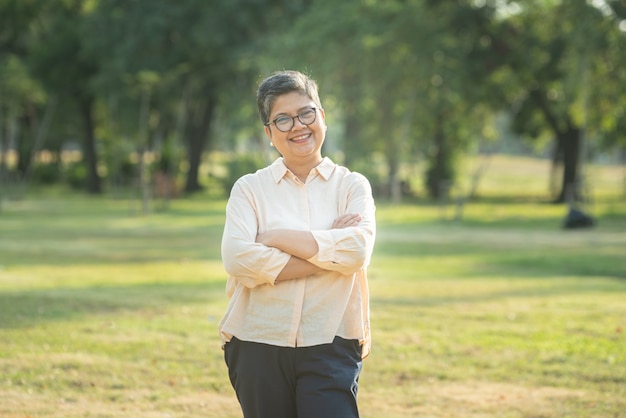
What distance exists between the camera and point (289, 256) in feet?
13.4

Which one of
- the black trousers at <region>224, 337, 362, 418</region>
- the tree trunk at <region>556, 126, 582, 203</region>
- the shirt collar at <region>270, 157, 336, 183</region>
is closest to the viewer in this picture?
the black trousers at <region>224, 337, 362, 418</region>

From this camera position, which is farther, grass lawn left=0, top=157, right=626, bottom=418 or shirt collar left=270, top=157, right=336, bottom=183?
grass lawn left=0, top=157, right=626, bottom=418

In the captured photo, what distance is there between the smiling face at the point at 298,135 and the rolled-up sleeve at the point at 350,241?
200 mm

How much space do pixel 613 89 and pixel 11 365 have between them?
94.3ft

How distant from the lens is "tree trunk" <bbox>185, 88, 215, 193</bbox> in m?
48.2

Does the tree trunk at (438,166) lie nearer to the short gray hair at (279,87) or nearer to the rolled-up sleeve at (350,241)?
the rolled-up sleeve at (350,241)

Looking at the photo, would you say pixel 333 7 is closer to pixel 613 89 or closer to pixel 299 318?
pixel 613 89

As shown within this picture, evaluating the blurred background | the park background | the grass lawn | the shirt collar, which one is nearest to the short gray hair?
the shirt collar

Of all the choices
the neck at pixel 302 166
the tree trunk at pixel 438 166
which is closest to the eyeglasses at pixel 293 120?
the neck at pixel 302 166

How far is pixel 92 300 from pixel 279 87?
8810 mm

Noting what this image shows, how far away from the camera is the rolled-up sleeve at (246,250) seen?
4.08 meters

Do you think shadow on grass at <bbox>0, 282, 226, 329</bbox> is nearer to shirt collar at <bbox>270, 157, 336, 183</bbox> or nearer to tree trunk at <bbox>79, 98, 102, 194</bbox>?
shirt collar at <bbox>270, 157, 336, 183</bbox>

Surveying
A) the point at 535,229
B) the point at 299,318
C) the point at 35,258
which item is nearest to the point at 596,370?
the point at 299,318

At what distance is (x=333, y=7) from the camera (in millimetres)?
37594
